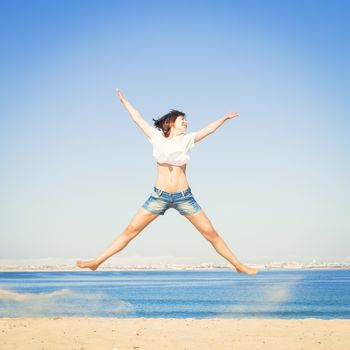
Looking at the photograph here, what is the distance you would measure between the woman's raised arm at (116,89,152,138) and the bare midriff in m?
0.43

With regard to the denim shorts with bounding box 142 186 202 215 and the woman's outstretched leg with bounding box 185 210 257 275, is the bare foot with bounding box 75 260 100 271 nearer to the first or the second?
the denim shorts with bounding box 142 186 202 215

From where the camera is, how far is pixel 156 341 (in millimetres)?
18344

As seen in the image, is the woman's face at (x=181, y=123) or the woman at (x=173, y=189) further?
the woman's face at (x=181, y=123)

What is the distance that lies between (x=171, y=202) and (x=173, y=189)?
0.15m

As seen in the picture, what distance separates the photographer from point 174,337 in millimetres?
19719

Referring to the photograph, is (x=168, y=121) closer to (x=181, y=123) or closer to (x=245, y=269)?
(x=181, y=123)

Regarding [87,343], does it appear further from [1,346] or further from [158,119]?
[158,119]

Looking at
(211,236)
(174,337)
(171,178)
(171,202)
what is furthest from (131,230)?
(174,337)

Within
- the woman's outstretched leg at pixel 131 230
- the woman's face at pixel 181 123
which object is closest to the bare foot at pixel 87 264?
the woman's outstretched leg at pixel 131 230

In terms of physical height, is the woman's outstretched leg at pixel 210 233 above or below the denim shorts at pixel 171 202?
below

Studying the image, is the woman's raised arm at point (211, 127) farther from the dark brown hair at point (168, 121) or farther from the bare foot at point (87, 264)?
the bare foot at point (87, 264)

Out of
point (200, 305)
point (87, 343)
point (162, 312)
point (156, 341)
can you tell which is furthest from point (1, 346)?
point (200, 305)

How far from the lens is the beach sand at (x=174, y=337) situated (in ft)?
55.8

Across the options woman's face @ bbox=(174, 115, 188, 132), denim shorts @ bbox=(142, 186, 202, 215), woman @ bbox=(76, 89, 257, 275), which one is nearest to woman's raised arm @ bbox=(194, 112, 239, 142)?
woman @ bbox=(76, 89, 257, 275)
